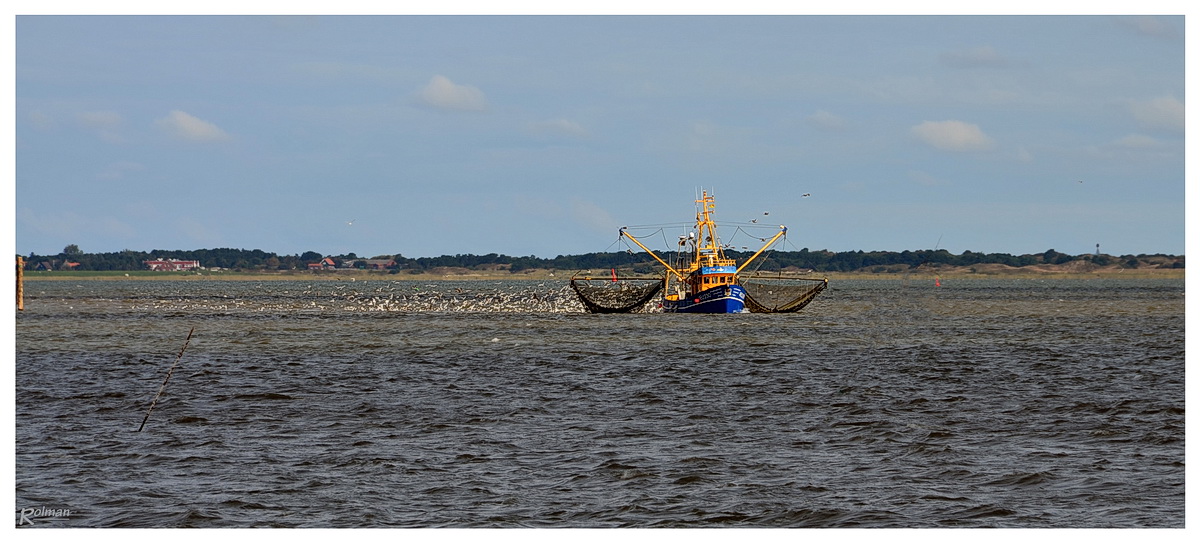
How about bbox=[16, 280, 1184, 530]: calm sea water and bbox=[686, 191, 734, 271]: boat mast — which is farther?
bbox=[686, 191, 734, 271]: boat mast

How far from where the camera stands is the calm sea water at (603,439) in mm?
17859

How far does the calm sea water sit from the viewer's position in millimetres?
17859

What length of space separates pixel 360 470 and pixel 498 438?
14.8 feet

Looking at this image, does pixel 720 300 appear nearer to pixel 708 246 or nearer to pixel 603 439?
pixel 708 246

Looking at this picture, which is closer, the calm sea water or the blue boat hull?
the calm sea water

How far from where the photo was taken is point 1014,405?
31641mm

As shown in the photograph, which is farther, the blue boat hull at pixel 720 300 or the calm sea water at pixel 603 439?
the blue boat hull at pixel 720 300

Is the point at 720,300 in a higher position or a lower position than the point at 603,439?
higher

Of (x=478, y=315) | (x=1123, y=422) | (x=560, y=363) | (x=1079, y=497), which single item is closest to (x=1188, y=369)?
(x=1079, y=497)

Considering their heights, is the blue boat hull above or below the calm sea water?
above

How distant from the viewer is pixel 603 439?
81.1 feet

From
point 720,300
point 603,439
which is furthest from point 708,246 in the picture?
point 603,439

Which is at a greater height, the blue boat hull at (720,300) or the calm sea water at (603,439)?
the blue boat hull at (720,300)

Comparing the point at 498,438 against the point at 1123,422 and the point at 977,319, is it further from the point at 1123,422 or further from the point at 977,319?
the point at 977,319
